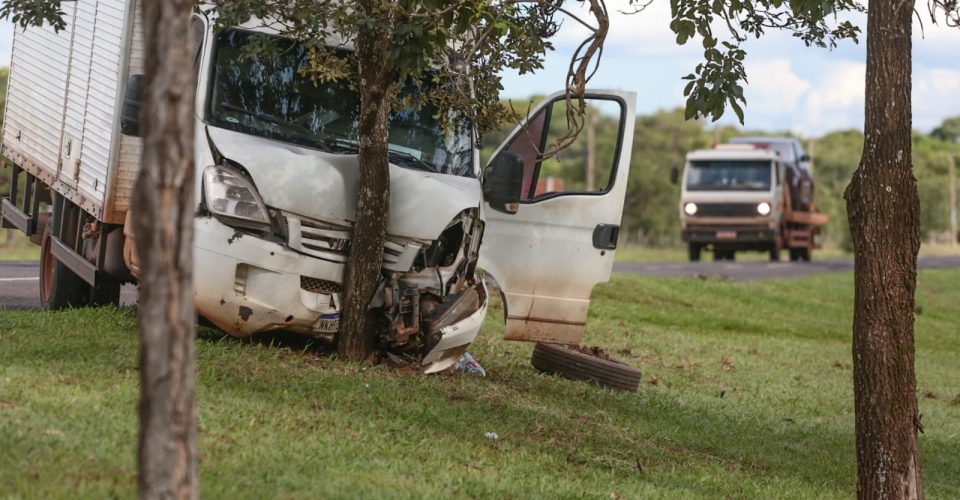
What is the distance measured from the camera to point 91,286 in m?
11.1

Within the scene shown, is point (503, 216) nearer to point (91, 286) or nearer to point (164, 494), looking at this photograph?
point (91, 286)

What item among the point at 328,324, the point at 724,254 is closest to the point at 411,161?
the point at 328,324

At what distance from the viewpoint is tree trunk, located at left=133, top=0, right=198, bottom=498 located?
4.08 m

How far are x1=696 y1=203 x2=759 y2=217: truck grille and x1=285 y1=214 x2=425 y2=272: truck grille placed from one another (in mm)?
24560

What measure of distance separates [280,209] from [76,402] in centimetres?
225

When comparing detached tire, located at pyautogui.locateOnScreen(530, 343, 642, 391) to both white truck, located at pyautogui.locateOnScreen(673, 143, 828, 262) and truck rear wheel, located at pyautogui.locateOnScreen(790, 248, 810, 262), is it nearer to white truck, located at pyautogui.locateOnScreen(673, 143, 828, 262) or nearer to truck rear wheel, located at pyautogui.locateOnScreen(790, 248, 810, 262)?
white truck, located at pyautogui.locateOnScreen(673, 143, 828, 262)

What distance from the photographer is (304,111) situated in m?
9.36

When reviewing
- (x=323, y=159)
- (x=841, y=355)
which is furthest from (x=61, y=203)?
(x=841, y=355)

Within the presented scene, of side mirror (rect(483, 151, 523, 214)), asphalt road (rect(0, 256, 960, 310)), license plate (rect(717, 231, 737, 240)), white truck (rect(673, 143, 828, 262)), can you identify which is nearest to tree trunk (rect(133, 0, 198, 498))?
side mirror (rect(483, 151, 523, 214))

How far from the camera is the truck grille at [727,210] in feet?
107

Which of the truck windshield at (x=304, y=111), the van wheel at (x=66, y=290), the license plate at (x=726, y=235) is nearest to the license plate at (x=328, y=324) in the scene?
the truck windshield at (x=304, y=111)

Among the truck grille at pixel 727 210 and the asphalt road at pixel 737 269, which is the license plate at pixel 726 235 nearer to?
the truck grille at pixel 727 210

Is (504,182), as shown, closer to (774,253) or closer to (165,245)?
(165,245)

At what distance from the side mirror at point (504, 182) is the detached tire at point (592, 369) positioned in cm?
168
